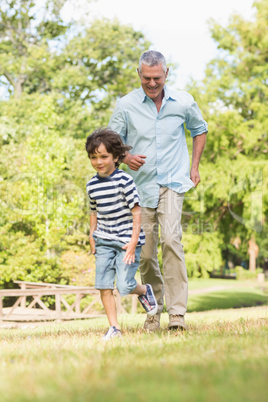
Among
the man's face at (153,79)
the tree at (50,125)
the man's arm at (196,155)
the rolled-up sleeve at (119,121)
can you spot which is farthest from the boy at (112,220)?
the tree at (50,125)

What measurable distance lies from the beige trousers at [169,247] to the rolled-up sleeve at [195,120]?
788mm

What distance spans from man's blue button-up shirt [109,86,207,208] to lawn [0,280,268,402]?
162 cm

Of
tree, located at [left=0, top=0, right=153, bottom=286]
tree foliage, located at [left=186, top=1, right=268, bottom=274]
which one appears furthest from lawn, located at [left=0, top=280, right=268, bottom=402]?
tree, located at [left=0, top=0, right=153, bottom=286]

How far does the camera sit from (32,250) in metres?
16.9

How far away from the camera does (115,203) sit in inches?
177

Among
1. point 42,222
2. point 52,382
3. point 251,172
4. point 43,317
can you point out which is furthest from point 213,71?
point 52,382

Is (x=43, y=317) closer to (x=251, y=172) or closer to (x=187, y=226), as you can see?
(x=187, y=226)

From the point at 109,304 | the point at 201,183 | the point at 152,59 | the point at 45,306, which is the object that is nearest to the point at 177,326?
the point at 109,304

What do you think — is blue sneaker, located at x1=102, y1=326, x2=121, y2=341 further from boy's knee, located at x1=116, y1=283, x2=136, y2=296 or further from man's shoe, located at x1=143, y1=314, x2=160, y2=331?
man's shoe, located at x1=143, y1=314, x2=160, y2=331

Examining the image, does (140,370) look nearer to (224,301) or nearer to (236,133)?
(236,133)

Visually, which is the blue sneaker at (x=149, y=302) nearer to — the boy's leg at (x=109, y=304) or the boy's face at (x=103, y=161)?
the boy's leg at (x=109, y=304)

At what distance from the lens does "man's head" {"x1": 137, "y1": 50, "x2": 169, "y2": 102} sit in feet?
15.9

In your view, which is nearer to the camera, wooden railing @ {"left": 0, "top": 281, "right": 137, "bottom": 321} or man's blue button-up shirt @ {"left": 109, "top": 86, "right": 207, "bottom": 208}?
man's blue button-up shirt @ {"left": 109, "top": 86, "right": 207, "bottom": 208}

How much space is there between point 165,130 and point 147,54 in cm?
72
